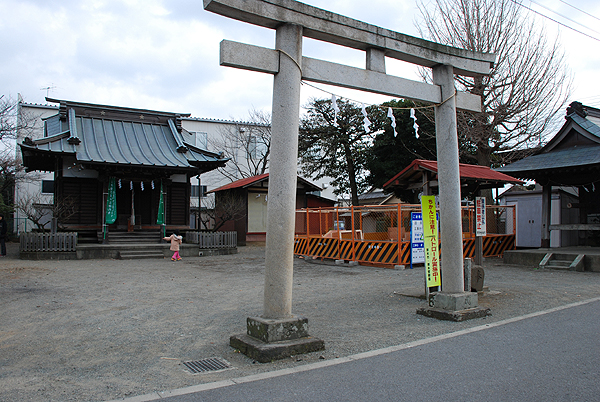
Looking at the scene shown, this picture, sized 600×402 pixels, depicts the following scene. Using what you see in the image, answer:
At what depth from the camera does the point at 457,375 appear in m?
4.38

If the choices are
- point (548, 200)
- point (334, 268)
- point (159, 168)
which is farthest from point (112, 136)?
point (548, 200)

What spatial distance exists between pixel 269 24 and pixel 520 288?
8.25 metres

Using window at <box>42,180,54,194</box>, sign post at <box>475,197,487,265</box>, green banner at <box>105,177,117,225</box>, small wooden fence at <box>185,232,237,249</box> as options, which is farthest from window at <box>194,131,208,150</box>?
sign post at <box>475,197,487,265</box>

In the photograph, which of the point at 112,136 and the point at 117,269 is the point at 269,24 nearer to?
the point at 117,269

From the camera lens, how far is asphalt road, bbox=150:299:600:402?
3.89m

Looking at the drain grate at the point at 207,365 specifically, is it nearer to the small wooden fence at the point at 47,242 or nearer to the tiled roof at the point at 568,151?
the tiled roof at the point at 568,151

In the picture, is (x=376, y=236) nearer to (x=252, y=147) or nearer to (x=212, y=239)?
(x=212, y=239)

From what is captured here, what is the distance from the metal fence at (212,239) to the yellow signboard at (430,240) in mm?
13540

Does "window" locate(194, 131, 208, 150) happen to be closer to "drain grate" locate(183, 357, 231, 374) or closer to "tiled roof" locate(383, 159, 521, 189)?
"tiled roof" locate(383, 159, 521, 189)

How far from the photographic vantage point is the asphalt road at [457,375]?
3893mm

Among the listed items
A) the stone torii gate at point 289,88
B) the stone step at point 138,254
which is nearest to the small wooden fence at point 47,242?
the stone step at point 138,254

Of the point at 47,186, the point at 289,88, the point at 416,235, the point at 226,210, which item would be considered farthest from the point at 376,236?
the point at 47,186

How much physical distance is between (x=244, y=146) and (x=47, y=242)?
1806cm

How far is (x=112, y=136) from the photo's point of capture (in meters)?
20.7
